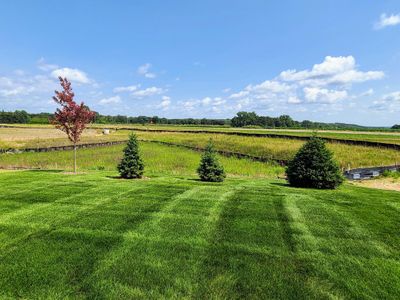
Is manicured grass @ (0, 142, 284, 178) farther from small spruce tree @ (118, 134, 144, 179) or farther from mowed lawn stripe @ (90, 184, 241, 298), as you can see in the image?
mowed lawn stripe @ (90, 184, 241, 298)

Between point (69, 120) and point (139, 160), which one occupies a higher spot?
point (69, 120)

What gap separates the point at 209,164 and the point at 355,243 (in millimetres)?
10665

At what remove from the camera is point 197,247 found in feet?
21.3

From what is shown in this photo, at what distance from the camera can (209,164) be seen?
16984mm

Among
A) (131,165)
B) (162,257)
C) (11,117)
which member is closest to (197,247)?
(162,257)

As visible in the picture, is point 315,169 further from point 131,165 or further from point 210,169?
point 131,165

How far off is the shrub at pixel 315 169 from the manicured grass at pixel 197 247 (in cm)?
294

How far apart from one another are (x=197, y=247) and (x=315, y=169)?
9.57 m

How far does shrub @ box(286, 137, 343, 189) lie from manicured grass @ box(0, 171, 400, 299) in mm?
2943

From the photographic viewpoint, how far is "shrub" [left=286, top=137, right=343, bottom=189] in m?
14.0

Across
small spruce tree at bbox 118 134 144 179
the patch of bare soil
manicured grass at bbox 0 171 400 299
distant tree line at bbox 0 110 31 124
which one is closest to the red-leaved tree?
small spruce tree at bbox 118 134 144 179

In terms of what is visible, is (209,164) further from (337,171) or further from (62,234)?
(62,234)

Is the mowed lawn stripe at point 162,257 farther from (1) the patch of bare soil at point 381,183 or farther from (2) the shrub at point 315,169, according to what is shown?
(1) the patch of bare soil at point 381,183

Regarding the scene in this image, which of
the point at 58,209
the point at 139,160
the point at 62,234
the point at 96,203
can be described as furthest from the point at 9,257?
the point at 139,160
